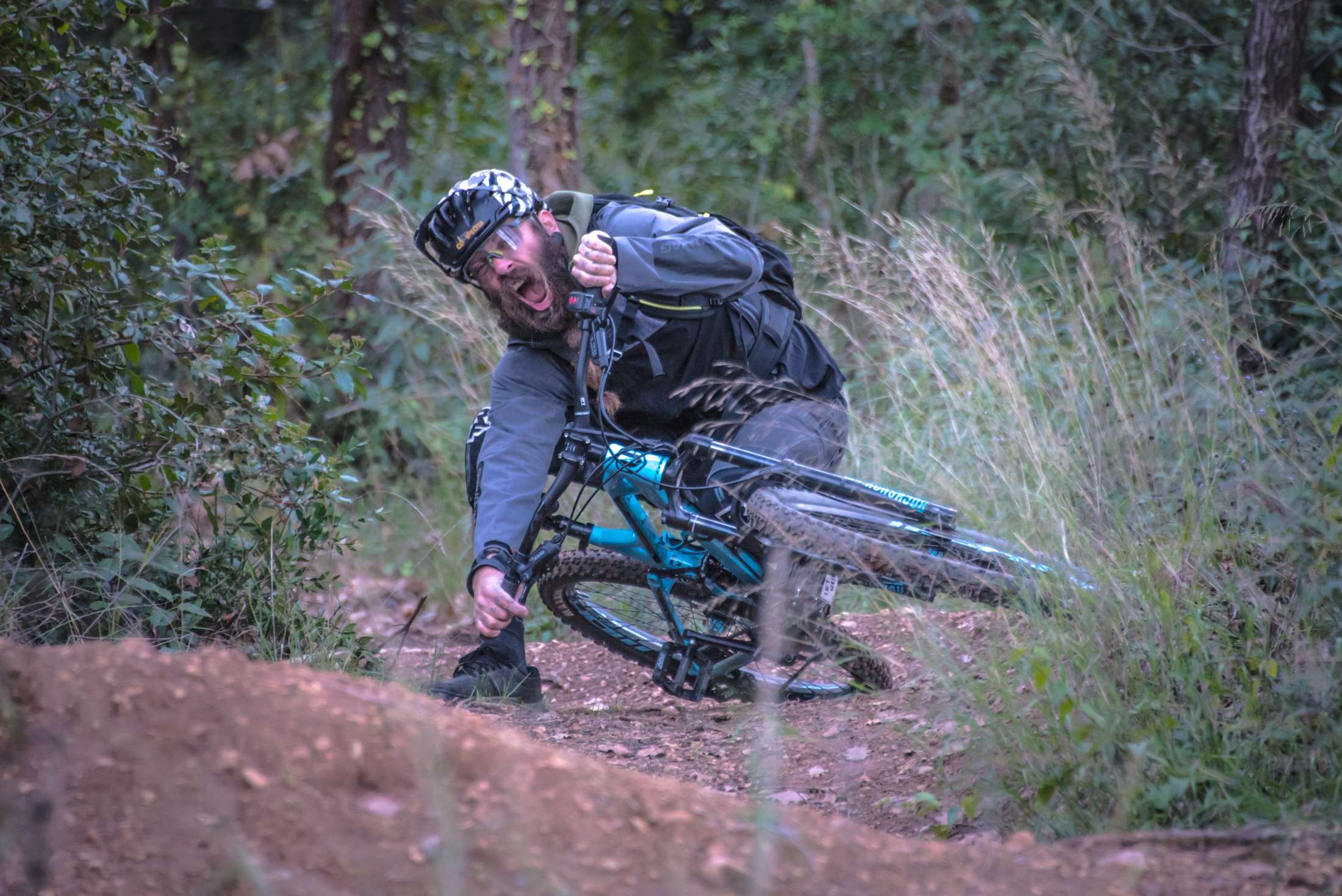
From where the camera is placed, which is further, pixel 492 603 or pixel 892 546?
pixel 492 603

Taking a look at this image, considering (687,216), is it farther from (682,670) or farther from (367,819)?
(367,819)

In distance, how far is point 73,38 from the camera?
3916 mm

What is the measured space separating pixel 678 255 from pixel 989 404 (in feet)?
4.49

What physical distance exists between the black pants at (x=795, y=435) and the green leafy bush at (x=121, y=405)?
1.31 meters

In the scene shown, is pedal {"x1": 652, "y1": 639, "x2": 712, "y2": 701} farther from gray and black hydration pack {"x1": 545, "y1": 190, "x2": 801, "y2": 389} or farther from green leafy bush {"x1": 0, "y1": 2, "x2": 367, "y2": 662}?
green leafy bush {"x1": 0, "y1": 2, "x2": 367, "y2": 662}

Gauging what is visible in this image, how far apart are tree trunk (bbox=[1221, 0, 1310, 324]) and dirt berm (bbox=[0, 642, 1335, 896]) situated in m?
4.33

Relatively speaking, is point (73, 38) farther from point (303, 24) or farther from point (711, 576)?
point (303, 24)

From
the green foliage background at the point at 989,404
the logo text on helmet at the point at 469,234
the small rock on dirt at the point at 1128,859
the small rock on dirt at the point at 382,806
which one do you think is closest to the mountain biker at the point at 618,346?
the logo text on helmet at the point at 469,234

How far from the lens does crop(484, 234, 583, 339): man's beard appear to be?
12.4 feet

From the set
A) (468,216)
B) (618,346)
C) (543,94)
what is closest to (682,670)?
(618,346)

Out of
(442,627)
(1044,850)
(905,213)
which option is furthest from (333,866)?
(905,213)

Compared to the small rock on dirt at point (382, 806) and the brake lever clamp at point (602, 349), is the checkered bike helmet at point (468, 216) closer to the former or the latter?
the brake lever clamp at point (602, 349)

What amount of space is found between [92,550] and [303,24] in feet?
32.4

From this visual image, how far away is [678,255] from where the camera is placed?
3717mm
